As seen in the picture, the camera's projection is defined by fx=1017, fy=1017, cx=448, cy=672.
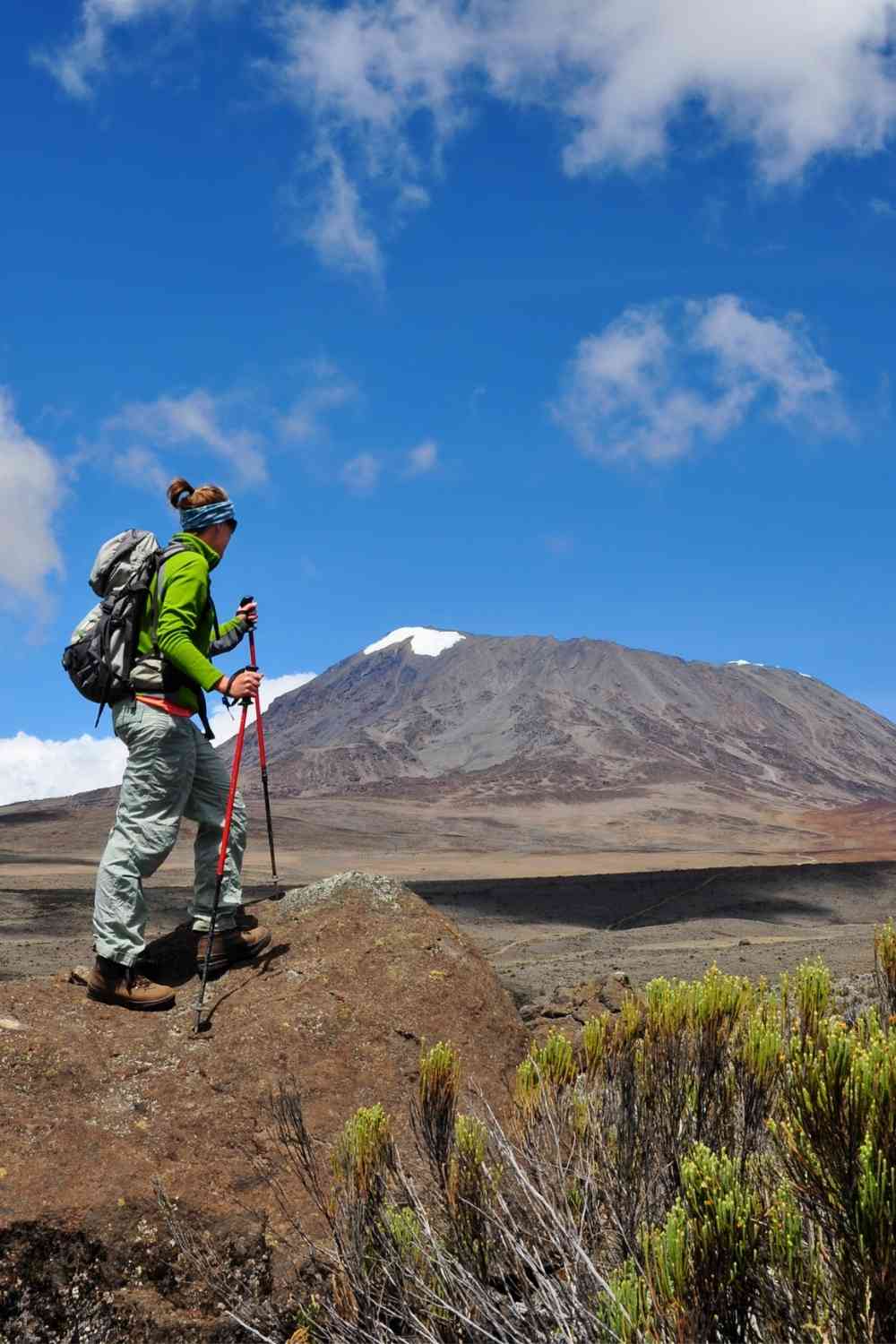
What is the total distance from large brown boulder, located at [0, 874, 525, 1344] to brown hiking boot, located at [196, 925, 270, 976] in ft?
0.19

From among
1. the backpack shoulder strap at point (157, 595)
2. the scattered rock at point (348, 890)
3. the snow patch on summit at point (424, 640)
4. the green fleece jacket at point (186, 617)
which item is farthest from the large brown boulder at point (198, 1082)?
the snow patch on summit at point (424, 640)

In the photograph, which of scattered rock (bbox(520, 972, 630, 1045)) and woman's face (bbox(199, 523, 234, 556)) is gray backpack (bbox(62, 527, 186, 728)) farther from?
scattered rock (bbox(520, 972, 630, 1045))

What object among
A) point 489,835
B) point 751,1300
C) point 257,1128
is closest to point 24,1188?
point 257,1128

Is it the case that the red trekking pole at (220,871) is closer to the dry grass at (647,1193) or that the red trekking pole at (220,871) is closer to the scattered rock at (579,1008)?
the dry grass at (647,1193)

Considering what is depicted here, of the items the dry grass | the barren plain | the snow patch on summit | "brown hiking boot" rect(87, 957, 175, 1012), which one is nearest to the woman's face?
"brown hiking boot" rect(87, 957, 175, 1012)

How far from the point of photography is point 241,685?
13.9 feet

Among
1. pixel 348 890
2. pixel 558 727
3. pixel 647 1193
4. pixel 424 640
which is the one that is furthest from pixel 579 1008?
pixel 424 640

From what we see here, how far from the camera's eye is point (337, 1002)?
4273 mm

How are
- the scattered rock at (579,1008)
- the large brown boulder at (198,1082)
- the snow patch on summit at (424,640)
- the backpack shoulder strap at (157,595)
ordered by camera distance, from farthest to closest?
the snow patch on summit at (424,640), the scattered rock at (579,1008), the backpack shoulder strap at (157,595), the large brown boulder at (198,1082)

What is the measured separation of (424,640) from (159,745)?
5185 inches

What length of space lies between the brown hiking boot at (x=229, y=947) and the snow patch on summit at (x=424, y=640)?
12422 cm

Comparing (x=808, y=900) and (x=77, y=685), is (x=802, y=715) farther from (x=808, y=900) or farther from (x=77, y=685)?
(x=77, y=685)

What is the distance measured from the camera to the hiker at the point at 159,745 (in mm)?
4074

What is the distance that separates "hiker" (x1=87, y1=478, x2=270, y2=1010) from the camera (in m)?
4.07
